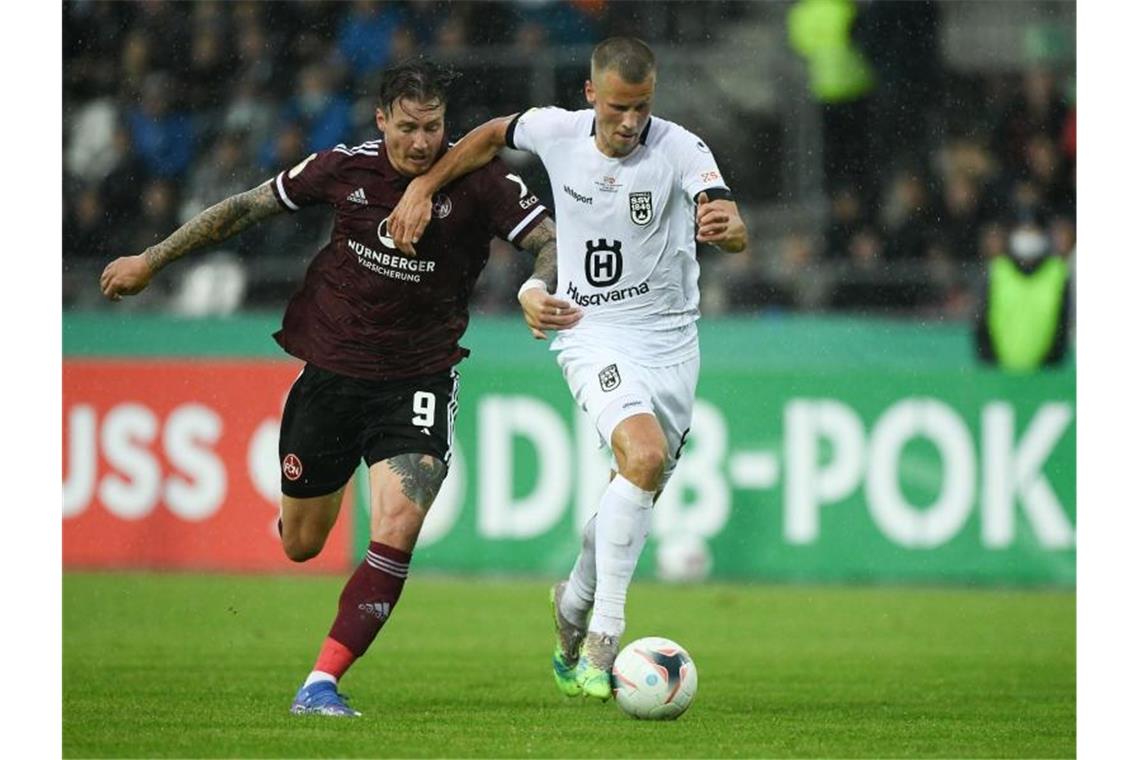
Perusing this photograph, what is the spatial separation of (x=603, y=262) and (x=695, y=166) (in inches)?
20.0

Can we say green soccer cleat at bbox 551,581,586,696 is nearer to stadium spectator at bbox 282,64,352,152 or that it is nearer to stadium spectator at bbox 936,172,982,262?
stadium spectator at bbox 282,64,352,152

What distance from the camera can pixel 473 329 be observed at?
42.8 feet

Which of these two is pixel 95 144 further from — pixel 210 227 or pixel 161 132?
pixel 210 227

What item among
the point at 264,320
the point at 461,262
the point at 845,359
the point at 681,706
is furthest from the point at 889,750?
the point at 264,320

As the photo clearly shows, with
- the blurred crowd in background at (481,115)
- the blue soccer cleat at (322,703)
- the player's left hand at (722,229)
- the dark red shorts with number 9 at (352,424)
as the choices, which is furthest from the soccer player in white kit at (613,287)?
the blurred crowd in background at (481,115)

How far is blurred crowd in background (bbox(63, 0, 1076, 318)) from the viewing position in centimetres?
1329

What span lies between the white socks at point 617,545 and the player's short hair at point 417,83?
1.49 m

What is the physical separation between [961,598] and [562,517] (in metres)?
2.48

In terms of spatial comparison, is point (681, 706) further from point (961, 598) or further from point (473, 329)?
point (473, 329)

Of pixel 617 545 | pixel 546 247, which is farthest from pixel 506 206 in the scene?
pixel 617 545

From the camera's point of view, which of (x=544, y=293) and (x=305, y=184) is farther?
(x=305, y=184)

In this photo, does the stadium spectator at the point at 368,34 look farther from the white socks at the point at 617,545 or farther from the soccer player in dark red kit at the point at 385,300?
the white socks at the point at 617,545

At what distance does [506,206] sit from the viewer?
7.24 metres

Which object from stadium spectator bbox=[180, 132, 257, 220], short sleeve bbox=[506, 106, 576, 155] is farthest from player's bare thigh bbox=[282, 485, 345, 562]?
stadium spectator bbox=[180, 132, 257, 220]
